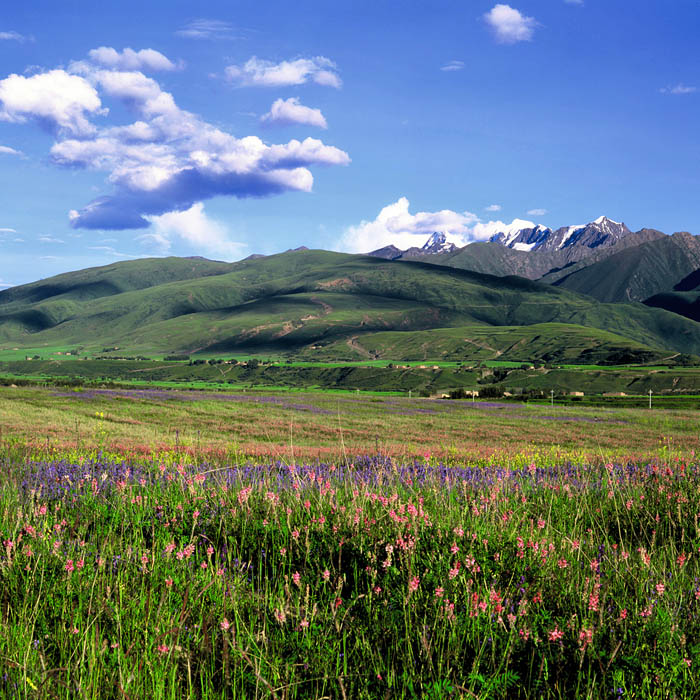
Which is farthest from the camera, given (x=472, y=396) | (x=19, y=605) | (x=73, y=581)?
(x=472, y=396)

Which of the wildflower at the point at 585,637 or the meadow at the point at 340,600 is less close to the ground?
the wildflower at the point at 585,637

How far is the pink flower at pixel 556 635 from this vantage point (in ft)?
9.44

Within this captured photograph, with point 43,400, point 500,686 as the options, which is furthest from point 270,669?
point 43,400

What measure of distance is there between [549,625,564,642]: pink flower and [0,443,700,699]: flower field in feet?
0.05

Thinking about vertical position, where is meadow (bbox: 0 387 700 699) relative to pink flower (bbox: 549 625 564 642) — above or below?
below

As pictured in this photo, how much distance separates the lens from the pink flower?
9.44 ft

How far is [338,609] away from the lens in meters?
3.42

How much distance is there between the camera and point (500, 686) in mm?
2795

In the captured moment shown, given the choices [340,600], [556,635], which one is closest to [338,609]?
[340,600]

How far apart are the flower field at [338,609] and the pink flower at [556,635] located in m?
0.02

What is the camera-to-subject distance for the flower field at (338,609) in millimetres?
2828

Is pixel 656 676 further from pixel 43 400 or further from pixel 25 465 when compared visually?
pixel 43 400

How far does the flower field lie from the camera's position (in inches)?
111

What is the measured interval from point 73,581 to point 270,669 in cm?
183
